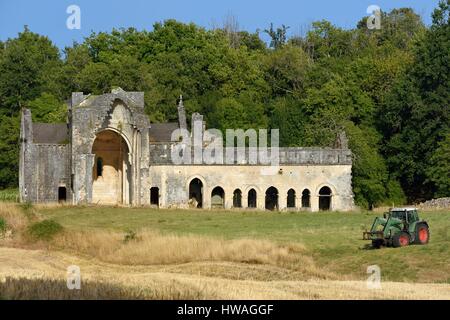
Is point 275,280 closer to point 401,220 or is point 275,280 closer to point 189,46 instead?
point 401,220

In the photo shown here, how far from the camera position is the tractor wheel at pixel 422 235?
138ft

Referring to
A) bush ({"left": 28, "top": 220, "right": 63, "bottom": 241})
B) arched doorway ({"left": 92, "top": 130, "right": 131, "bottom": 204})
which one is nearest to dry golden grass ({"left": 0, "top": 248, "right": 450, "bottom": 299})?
bush ({"left": 28, "top": 220, "right": 63, "bottom": 241})

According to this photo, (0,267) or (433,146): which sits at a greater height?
(433,146)

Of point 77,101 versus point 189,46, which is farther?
point 189,46

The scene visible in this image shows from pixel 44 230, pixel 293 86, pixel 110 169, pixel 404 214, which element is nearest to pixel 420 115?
pixel 110 169

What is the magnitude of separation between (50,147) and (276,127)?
22197 millimetres

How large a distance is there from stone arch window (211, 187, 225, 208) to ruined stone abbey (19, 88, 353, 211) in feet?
0.21

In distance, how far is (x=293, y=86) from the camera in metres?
100

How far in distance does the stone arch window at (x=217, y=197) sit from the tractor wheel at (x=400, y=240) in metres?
31.3

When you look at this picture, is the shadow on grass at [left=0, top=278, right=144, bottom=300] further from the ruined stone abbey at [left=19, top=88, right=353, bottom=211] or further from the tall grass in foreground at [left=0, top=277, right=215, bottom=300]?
the ruined stone abbey at [left=19, top=88, right=353, bottom=211]

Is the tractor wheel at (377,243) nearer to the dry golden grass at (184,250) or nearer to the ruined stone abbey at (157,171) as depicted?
the dry golden grass at (184,250)

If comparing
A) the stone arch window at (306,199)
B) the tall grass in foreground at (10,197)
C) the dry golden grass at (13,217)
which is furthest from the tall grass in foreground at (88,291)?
the stone arch window at (306,199)

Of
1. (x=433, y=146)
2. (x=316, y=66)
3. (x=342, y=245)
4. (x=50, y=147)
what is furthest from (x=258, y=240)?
(x=316, y=66)

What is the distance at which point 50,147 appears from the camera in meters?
71.0
